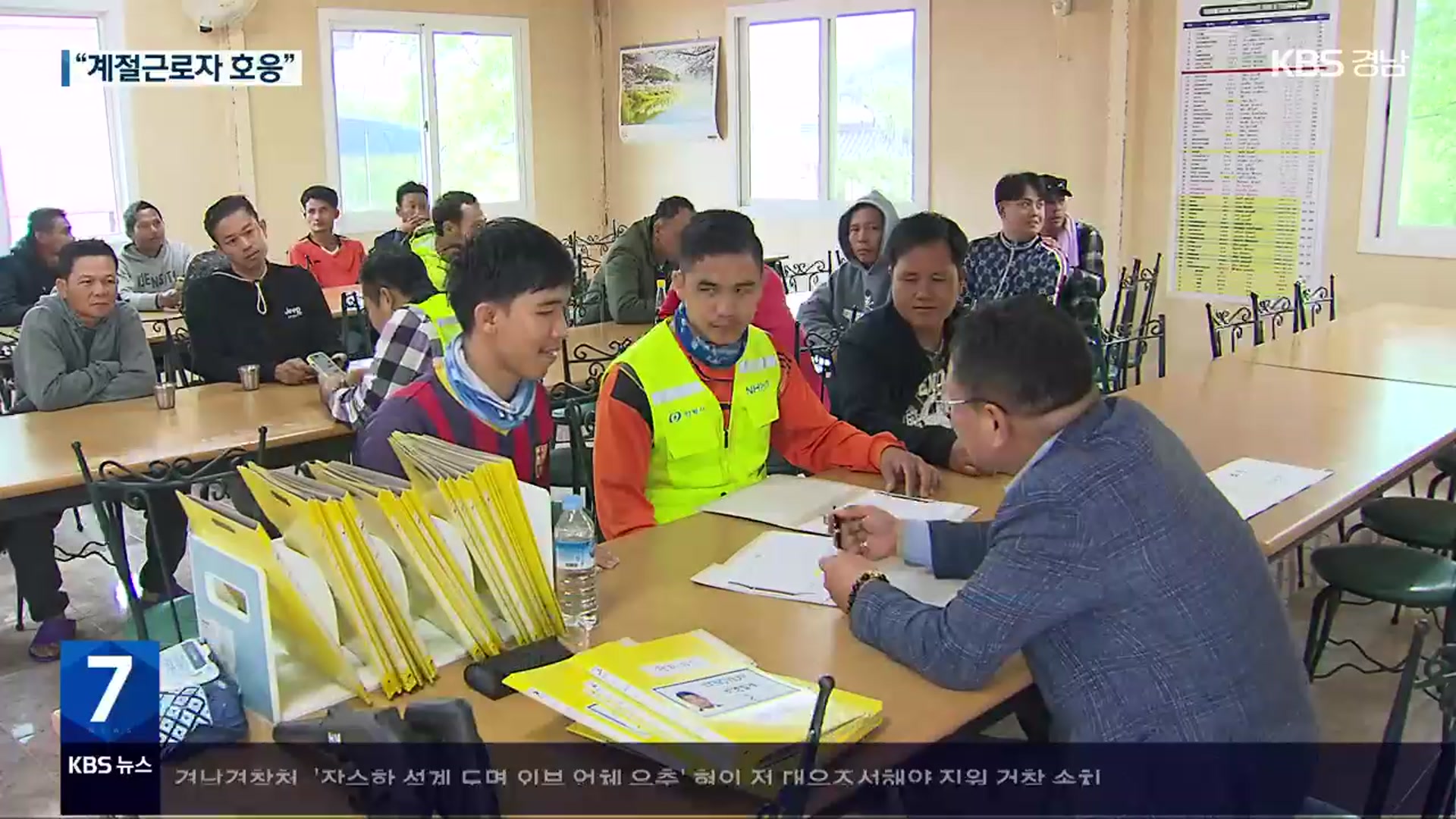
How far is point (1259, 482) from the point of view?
8.56 ft

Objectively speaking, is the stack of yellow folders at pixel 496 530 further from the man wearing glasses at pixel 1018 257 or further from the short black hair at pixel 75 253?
the man wearing glasses at pixel 1018 257

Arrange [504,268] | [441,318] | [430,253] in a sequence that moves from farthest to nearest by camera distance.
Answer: [430,253]
[441,318]
[504,268]

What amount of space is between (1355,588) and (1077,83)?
450 cm

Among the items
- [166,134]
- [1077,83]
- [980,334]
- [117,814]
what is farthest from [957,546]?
[166,134]

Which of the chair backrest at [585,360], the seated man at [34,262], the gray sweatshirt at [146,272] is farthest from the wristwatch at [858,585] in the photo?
the gray sweatshirt at [146,272]

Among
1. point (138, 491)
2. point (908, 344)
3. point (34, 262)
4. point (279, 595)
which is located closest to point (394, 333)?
point (138, 491)

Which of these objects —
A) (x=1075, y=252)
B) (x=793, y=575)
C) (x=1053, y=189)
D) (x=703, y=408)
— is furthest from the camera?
(x=1075, y=252)

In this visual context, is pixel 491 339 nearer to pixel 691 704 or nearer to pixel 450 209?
pixel 691 704

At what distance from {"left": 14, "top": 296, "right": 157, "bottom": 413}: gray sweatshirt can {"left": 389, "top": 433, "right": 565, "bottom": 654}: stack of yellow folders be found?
266cm

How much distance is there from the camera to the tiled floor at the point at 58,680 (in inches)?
118

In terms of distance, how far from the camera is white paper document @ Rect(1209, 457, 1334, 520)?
2465 mm

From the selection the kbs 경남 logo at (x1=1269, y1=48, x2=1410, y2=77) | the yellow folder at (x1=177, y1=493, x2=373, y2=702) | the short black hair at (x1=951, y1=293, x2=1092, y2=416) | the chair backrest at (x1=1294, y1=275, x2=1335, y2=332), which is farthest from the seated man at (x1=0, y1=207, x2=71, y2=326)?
the kbs 경남 logo at (x1=1269, y1=48, x2=1410, y2=77)

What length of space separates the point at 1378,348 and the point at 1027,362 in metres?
3.30

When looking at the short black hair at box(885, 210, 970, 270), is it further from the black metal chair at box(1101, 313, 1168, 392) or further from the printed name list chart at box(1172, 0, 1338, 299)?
the printed name list chart at box(1172, 0, 1338, 299)
